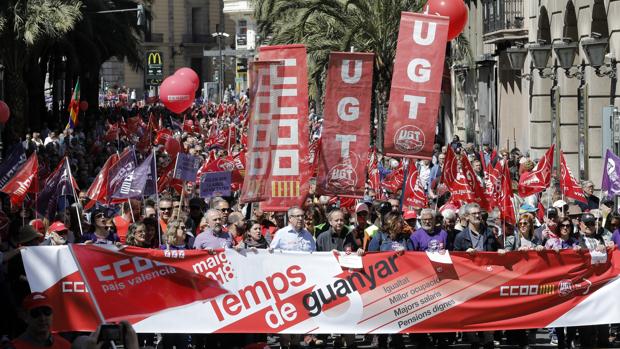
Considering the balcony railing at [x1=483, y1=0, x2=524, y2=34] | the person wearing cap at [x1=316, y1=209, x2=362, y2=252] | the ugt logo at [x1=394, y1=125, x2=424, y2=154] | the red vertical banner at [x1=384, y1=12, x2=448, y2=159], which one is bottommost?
the person wearing cap at [x1=316, y1=209, x2=362, y2=252]

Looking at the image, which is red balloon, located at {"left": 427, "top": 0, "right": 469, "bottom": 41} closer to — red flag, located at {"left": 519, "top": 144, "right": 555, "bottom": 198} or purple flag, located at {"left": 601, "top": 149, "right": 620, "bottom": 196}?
red flag, located at {"left": 519, "top": 144, "right": 555, "bottom": 198}

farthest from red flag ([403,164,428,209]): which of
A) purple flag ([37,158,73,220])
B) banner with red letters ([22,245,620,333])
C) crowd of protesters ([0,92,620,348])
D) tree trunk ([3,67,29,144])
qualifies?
tree trunk ([3,67,29,144])

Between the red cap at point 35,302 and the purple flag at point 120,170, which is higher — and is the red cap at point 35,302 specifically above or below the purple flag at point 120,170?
below

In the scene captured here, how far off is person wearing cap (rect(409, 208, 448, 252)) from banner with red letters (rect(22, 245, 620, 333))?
2.20ft

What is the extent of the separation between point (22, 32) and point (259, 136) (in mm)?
26263

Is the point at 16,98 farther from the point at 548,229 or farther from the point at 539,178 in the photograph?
the point at 548,229

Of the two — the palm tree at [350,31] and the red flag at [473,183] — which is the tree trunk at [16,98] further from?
the red flag at [473,183]

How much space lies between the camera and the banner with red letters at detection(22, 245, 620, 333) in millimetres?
12156

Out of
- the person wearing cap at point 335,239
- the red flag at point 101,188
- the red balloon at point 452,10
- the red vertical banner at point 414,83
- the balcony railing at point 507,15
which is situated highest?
the balcony railing at point 507,15

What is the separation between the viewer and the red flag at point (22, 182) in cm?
1617

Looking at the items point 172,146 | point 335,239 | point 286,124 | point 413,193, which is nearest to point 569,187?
point 413,193

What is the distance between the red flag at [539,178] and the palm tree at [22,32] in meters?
22.1

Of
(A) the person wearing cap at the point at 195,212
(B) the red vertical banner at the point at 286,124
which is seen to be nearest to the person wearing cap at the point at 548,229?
(B) the red vertical banner at the point at 286,124

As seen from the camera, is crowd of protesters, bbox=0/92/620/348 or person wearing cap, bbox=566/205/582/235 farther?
person wearing cap, bbox=566/205/582/235
